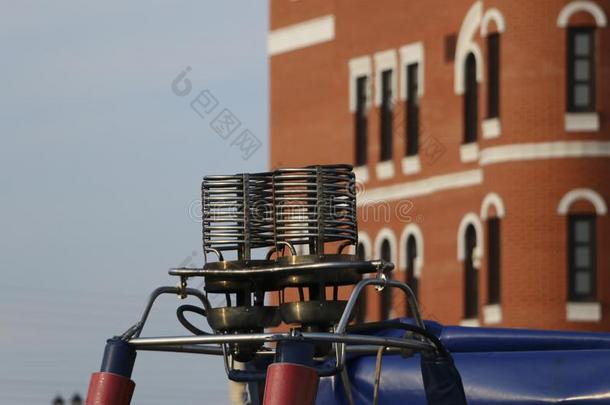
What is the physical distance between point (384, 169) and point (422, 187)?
170 cm

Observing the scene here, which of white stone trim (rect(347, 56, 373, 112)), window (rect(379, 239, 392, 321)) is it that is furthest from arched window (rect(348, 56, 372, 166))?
window (rect(379, 239, 392, 321))

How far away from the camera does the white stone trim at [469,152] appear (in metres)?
44.0

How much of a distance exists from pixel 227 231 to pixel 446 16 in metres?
40.0

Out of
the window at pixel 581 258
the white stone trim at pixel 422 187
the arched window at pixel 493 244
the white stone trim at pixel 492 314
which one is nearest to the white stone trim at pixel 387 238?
the white stone trim at pixel 422 187

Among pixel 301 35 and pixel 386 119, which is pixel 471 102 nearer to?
pixel 386 119

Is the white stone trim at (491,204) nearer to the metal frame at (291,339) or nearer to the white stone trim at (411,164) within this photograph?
the white stone trim at (411,164)

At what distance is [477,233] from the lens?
43.6m

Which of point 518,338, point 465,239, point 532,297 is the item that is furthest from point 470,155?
point 518,338

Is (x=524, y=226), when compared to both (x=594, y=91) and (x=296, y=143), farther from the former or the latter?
(x=296, y=143)

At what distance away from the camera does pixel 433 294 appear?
4491 centimetres

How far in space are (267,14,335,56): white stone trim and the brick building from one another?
0.04 metres

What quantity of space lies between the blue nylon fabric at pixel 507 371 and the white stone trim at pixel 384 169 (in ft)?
131

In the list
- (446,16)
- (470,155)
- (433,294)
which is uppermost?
(446,16)

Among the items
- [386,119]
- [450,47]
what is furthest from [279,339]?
[386,119]
